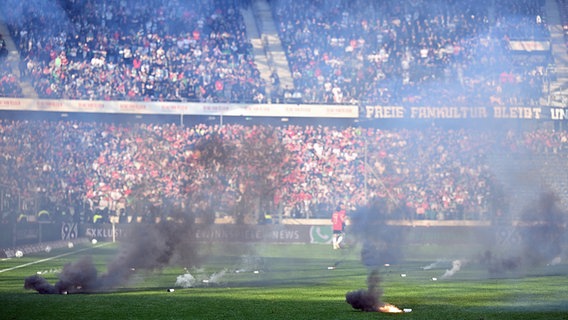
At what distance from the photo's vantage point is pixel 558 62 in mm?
38906

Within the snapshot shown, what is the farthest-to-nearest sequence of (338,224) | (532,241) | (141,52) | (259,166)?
(259,166) → (141,52) → (338,224) → (532,241)

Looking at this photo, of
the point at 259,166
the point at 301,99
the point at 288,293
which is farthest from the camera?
the point at 301,99

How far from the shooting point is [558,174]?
36969 millimetres

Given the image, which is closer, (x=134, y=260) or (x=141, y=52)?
(x=134, y=260)

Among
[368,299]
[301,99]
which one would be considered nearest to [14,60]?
[301,99]

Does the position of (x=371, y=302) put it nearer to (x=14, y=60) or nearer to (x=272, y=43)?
(x=14, y=60)

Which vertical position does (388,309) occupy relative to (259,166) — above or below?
below

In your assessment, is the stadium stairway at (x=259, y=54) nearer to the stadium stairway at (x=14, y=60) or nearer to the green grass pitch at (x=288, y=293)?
the stadium stairway at (x=14, y=60)

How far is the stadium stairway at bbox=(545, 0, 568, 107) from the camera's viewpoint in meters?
38.2

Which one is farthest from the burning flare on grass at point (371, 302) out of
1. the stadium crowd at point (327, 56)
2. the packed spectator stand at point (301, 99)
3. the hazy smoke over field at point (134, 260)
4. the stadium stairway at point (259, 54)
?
the stadium stairway at point (259, 54)

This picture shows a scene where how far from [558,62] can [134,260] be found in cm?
2506

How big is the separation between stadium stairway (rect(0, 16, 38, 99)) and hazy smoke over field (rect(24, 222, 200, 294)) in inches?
334

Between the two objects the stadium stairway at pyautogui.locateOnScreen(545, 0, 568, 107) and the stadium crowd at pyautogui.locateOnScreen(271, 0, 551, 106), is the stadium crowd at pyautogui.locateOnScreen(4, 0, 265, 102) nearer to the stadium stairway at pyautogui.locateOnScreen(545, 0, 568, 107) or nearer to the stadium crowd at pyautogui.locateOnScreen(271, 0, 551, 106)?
the stadium crowd at pyautogui.locateOnScreen(271, 0, 551, 106)

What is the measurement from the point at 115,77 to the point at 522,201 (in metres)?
18.5
